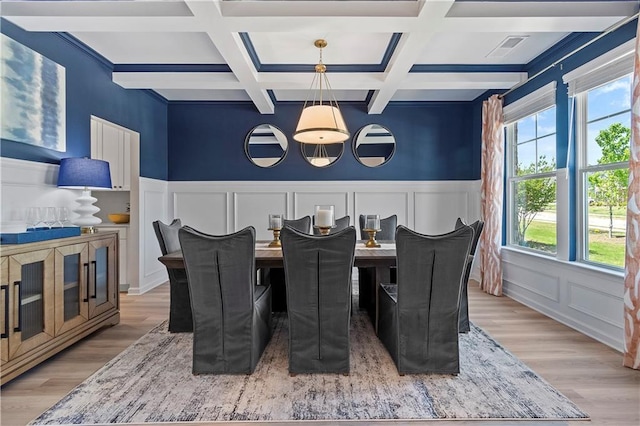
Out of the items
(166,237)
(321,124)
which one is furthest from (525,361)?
(166,237)

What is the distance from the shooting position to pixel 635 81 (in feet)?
8.39

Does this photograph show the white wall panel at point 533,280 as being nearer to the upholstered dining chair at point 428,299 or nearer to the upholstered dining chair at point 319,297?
the upholstered dining chair at point 428,299

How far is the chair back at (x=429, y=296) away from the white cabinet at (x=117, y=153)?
380cm

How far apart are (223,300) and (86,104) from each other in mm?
2708

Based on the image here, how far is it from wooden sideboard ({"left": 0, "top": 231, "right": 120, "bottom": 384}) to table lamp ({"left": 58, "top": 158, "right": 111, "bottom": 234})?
230 millimetres

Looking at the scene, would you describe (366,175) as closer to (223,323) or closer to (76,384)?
(223,323)

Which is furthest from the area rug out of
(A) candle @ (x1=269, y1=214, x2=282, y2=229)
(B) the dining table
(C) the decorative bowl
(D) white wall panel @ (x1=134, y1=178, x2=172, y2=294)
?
(C) the decorative bowl

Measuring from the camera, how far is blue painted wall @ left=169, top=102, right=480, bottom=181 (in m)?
5.70

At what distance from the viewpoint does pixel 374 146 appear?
18.8 feet

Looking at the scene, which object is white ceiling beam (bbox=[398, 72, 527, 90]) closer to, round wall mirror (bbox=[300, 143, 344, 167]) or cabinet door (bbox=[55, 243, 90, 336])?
round wall mirror (bbox=[300, 143, 344, 167])

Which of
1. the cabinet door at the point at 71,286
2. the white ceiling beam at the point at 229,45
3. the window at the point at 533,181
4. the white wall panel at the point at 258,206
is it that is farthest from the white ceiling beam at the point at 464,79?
the cabinet door at the point at 71,286

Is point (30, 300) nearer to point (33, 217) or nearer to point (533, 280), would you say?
point (33, 217)

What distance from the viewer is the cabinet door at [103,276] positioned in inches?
121

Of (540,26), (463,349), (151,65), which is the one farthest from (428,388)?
(151,65)
